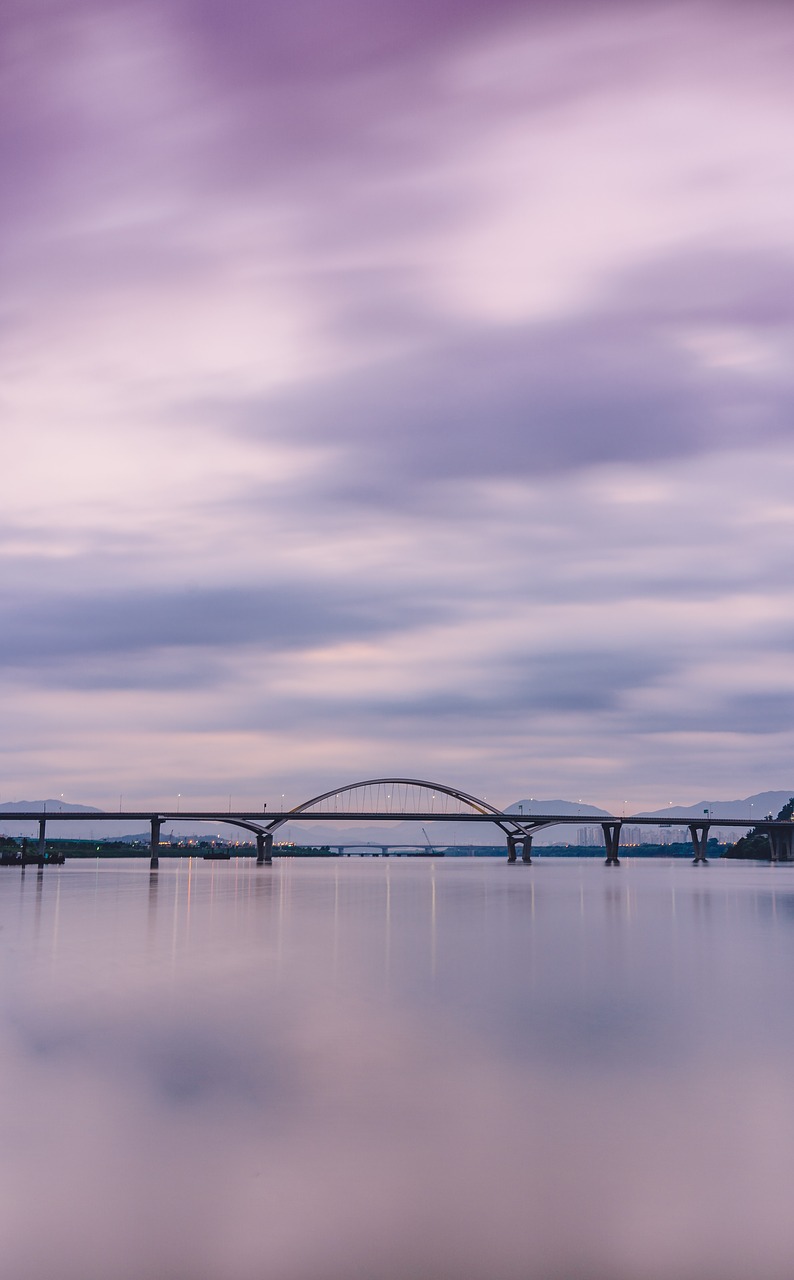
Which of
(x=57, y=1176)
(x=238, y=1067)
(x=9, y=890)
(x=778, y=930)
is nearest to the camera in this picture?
(x=57, y=1176)

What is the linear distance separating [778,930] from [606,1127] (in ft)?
155

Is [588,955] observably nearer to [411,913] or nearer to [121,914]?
[411,913]

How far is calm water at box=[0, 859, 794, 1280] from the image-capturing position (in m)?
13.0

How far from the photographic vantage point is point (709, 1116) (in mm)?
19375

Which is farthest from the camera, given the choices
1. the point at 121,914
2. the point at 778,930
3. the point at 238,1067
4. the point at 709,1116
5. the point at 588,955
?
the point at 121,914

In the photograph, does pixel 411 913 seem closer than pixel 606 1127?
No

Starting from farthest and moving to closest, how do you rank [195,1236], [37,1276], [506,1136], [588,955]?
1. [588,955]
2. [506,1136]
3. [195,1236]
4. [37,1276]

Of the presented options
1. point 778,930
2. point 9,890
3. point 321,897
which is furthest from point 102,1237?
point 9,890

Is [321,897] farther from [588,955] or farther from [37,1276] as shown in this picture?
[37,1276]

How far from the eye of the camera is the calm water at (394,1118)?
13047 millimetres

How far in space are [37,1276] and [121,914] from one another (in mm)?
62649

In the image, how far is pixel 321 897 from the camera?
96375 millimetres

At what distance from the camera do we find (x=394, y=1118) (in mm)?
19062

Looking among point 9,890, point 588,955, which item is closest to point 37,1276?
point 588,955
